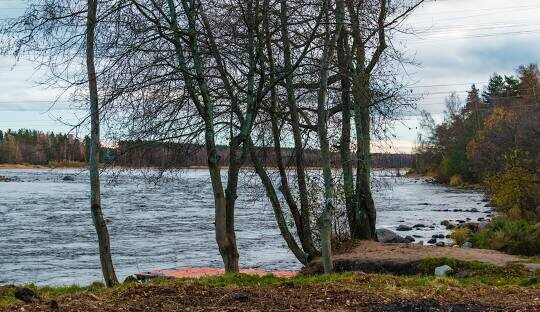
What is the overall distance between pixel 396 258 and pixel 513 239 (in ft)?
14.2

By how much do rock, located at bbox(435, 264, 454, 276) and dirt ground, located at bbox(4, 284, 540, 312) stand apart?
4631 mm

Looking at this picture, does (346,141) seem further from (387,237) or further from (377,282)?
(387,237)

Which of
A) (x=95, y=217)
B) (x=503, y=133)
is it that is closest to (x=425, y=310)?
(x=95, y=217)

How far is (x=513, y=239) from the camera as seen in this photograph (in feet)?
51.7

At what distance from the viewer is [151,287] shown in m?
6.74

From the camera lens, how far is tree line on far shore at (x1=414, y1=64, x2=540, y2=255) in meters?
17.9

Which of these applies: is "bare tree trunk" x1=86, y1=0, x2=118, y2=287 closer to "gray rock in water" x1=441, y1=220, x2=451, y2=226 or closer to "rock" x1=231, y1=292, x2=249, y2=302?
"rock" x1=231, y1=292, x2=249, y2=302

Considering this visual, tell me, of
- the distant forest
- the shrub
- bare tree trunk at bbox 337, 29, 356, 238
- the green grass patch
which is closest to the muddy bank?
the green grass patch

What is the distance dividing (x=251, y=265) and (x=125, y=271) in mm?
3722

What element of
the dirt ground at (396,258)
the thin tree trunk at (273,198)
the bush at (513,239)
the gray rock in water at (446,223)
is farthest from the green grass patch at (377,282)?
the gray rock in water at (446,223)

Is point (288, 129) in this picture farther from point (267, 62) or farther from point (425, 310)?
point (425, 310)

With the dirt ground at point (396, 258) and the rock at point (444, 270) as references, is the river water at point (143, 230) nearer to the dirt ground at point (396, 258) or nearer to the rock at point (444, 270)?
the dirt ground at point (396, 258)

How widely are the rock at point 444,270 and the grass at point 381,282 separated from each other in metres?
0.16

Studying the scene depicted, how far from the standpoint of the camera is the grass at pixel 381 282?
23.4 feet
